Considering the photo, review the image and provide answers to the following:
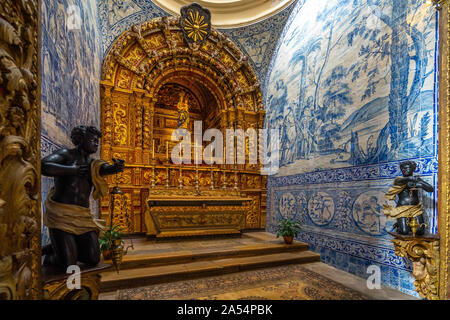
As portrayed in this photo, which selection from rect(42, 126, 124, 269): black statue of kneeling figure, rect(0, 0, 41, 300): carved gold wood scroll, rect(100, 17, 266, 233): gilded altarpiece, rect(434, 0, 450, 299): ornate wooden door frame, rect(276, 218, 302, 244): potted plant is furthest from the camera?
rect(100, 17, 266, 233): gilded altarpiece

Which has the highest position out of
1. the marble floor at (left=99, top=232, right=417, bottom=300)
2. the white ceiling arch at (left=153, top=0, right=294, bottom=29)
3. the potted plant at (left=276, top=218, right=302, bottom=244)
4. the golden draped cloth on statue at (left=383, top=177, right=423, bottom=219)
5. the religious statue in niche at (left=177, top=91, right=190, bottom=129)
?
the white ceiling arch at (left=153, top=0, right=294, bottom=29)

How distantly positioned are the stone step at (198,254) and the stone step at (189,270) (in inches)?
3.4

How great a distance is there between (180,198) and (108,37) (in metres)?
4.83

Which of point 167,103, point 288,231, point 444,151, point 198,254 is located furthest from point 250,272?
point 167,103

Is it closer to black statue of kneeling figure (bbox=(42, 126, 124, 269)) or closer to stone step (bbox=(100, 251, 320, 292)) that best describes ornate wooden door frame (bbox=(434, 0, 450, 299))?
stone step (bbox=(100, 251, 320, 292))

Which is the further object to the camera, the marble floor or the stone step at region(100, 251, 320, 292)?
the stone step at region(100, 251, 320, 292)

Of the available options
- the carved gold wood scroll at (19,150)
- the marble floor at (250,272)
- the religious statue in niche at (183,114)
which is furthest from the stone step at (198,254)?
the religious statue in niche at (183,114)

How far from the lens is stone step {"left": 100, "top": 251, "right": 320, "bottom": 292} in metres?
3.20

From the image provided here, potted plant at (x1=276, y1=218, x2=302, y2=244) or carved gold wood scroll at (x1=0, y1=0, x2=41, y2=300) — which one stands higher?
carved gold wood scroll at (x1=0, y1=0, x2=41, y2=300)

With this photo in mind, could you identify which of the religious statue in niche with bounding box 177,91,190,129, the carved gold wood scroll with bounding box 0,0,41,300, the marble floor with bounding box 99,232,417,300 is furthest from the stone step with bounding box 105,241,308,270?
the religious statue in niche with bounding box 177,91,190,129

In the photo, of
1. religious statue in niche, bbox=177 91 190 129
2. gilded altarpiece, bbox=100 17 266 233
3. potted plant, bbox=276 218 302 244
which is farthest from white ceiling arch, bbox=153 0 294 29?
potted plant, bbox=276 218 302 244

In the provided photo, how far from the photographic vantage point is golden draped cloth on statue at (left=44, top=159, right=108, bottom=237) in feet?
5.85

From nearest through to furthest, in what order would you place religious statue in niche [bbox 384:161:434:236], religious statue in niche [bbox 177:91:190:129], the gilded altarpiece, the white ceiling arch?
1. religious statue in niche [bbox 384:161:434:236]
2. the gilded altarpiece
3. the white ceiling arch
4. religious statue in niche [bbox 177:91:190:129]
